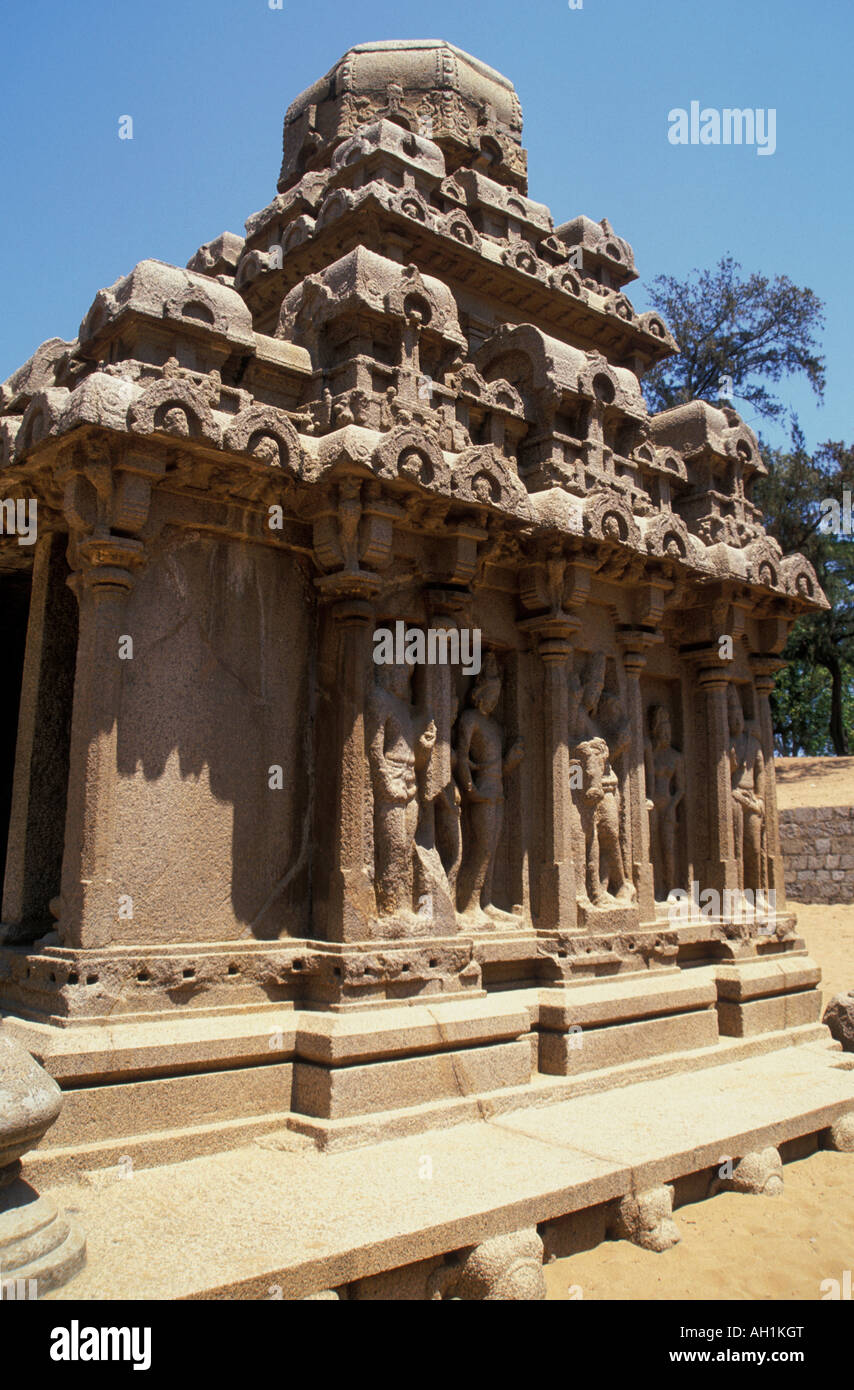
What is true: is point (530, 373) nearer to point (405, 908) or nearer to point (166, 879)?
point (405, 908)

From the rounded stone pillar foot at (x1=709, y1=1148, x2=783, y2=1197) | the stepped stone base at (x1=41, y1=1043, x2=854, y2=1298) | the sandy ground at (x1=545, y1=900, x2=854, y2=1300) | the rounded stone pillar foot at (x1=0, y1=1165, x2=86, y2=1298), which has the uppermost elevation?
the rounded stone pillar foot at (x1=0, y1=1165, x2=86, y2=1298)

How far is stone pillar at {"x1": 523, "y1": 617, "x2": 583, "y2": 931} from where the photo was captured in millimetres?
7055

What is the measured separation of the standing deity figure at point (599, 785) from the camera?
740cm

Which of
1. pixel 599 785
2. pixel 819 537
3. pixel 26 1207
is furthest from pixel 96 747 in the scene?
pixel 819 537

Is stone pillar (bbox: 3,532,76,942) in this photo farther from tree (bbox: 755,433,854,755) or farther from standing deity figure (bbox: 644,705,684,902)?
tree (bbox: 755,433,854,755)

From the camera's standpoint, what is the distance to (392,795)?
19.5 feet

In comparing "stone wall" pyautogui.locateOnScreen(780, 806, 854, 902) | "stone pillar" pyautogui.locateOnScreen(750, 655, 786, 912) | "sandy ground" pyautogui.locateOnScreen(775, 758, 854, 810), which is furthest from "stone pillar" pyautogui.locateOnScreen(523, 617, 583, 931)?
"sandy ground" pyautogui.locateOnScreen(775, 758, 854, 810)

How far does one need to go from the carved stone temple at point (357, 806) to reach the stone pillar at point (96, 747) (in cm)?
3

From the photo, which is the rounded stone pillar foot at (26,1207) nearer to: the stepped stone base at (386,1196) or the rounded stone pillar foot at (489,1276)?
the stepped stone base at (386,1196)

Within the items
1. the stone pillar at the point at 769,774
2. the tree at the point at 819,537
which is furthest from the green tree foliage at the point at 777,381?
the stone pillar at the point at 769,774

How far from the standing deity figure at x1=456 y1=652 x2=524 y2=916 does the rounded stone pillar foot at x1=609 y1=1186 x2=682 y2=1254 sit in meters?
2.12

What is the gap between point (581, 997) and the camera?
6789 millimetres

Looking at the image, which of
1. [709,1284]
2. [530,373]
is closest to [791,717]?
[530,373]

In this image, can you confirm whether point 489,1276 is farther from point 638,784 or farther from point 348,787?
point 638,784
